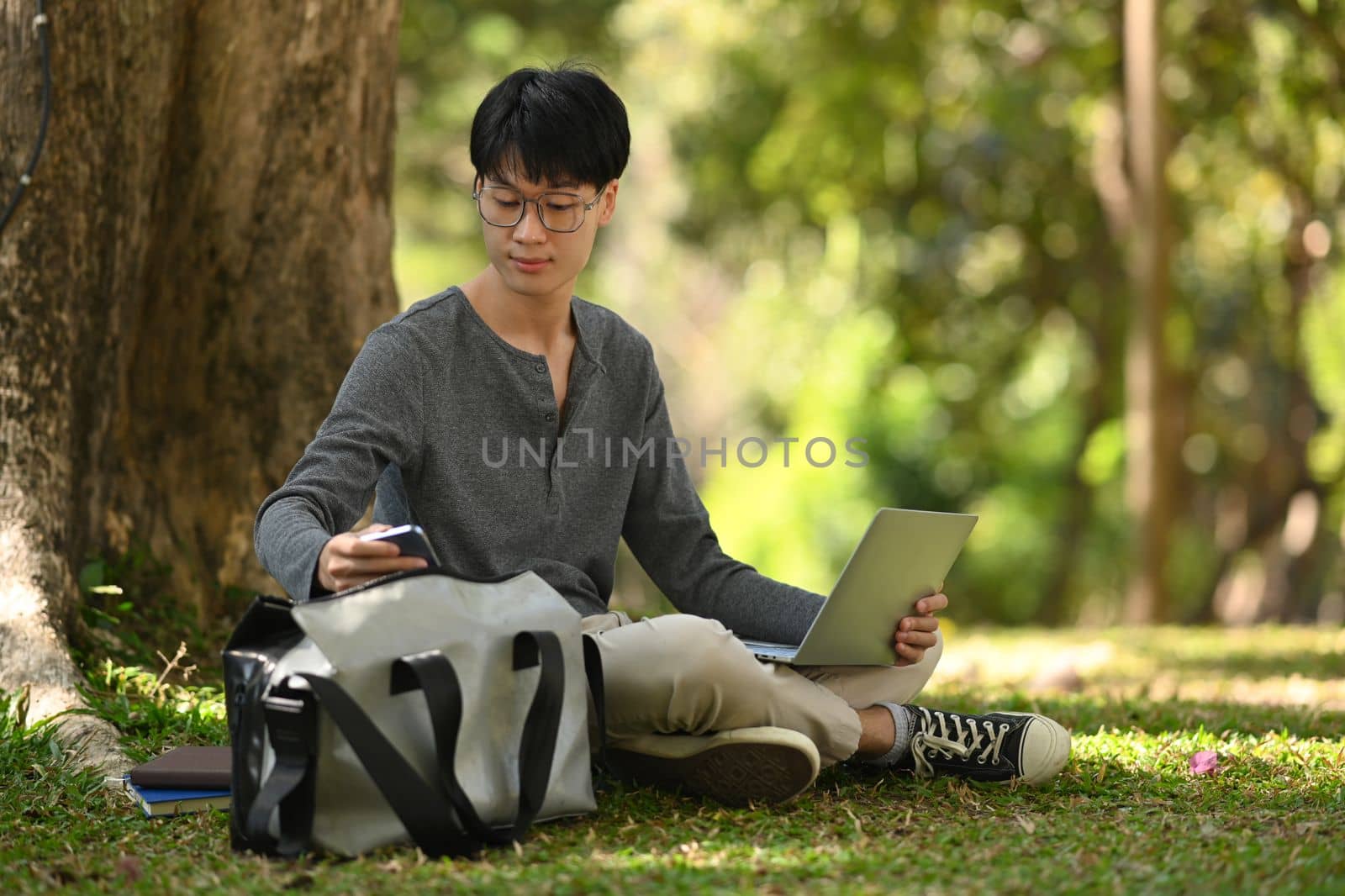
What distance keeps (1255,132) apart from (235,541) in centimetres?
947

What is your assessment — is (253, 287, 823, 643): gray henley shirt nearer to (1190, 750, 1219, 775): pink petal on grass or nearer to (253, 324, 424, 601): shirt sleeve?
(253, 324, 424, 601): shirt sleeve

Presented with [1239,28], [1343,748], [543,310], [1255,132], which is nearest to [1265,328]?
[1255,132]

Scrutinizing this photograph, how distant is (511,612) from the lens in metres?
2.32

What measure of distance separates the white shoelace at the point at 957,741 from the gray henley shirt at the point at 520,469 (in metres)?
0.33

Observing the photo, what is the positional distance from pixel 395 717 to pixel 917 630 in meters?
1.07

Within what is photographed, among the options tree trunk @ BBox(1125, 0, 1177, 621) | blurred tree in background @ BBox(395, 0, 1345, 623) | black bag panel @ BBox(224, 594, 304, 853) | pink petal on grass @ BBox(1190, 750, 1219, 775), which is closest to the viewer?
black bag panel @ BBox(224, 594, 304, 853)

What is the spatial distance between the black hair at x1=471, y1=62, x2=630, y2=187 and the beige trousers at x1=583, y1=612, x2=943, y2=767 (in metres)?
0.90

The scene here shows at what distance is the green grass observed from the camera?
2092 millimetres

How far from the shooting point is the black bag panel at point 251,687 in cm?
221

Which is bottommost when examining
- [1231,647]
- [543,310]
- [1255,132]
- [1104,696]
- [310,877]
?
[1231,647]

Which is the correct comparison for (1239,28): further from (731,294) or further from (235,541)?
(731,294)

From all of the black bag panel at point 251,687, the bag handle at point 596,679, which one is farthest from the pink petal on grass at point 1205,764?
the black bag panel at point 251,687

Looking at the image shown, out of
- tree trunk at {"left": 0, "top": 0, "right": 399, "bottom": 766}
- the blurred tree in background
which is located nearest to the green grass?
tree trunk at {"left": 0, "top": 0, "right": 399, "bottom": 766}

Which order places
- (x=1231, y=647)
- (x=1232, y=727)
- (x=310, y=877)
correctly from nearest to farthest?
(x=310, y=877) → (x=1232, y=727) → (x=1231, y=647)
